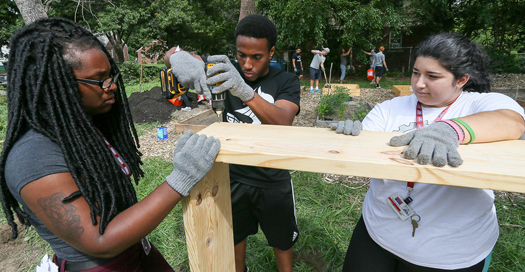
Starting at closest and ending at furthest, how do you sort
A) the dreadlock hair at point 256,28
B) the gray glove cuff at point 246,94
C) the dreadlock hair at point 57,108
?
the dreadlock hair at point 57,108 → the gray glove cuff at point 246,94 → the dreadlock hair at point 256,28

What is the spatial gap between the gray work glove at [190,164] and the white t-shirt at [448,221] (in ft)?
3.17

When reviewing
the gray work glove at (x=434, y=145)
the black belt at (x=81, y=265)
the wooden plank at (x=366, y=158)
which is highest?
the gray work glove at (x=434, y=145)

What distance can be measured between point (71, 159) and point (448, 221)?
68.1 inches

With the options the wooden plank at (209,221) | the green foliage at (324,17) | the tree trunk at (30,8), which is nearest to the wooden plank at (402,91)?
the green foliage at (324,17)

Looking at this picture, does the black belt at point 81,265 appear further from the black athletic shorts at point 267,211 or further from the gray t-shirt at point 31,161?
the black athletic shorts at point 267,211

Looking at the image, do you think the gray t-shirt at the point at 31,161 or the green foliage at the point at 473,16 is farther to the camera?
the green foliage at the point at 473,16

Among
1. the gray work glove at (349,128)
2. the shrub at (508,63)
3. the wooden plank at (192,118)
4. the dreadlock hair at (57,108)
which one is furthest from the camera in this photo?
the shrub at (508,63)

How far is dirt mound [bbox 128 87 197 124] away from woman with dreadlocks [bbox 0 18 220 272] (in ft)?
22.2

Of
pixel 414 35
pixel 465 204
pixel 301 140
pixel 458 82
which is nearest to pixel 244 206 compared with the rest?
pixel 301 140

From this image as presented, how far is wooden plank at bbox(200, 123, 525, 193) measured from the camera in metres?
0.91

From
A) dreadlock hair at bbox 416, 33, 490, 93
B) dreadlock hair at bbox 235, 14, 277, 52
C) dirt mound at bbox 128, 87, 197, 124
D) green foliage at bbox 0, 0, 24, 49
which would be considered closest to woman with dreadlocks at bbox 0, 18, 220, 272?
dreadlock hair at bbox 235, 14, 277, 52

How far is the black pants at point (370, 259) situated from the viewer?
148 cm

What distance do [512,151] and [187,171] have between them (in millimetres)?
1299

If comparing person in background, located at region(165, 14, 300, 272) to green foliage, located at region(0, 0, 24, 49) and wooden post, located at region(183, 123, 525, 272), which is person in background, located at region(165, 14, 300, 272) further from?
green foliage, located at region(0, 0, 24, 49)
